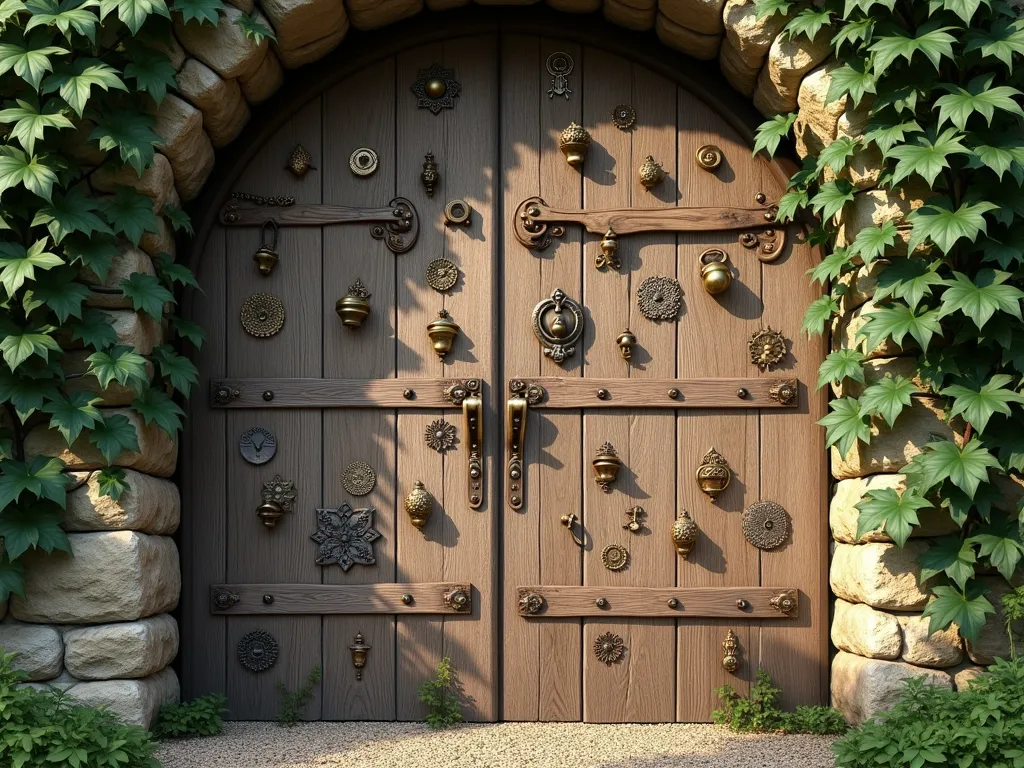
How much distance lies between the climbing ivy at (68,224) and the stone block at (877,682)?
2233 mm

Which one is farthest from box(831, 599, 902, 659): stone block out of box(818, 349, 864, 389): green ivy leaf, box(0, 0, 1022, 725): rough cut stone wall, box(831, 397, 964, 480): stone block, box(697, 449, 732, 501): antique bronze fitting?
box(818, 349, 864, 389): green ivy leaf

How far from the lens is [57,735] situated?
2598 millimetres

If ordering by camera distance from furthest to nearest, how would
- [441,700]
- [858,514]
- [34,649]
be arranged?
[441,700]
[858,514]
[34,649]

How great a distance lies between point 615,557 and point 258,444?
1286 millimetres

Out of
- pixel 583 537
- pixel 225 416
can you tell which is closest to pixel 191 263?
pixel 225 416

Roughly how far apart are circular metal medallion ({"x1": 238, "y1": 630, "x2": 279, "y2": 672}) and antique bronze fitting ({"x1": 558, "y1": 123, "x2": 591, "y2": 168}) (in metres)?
1.95

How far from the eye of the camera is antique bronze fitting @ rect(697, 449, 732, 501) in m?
3.32

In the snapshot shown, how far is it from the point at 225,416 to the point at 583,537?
131 centimetres

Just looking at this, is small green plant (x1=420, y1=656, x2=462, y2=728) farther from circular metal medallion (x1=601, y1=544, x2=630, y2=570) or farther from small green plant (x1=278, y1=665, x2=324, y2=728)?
circular metal medallion (x1=601, y1=544, x2=630, y2=570)

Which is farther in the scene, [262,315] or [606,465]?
[262,315]

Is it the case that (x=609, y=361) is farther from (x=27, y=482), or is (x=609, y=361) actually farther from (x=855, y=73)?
(x=27, y=482)

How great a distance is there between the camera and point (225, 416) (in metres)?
3.42

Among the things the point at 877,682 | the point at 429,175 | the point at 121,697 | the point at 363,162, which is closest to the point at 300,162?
the point at 363,162

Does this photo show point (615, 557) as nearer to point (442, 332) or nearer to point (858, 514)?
point (858, 514)
